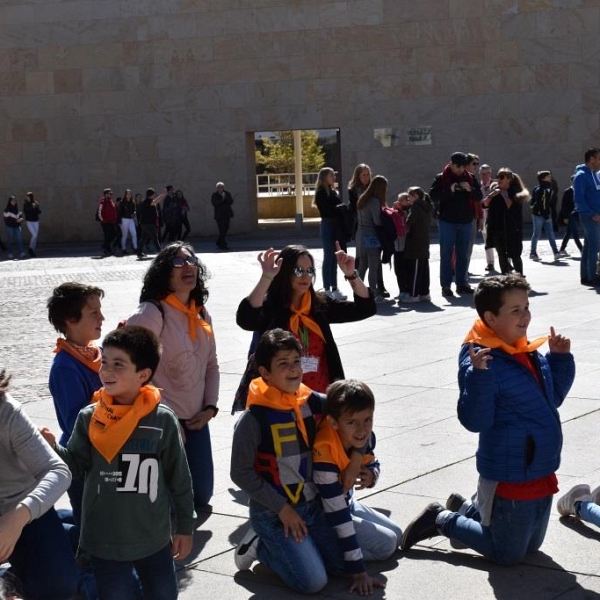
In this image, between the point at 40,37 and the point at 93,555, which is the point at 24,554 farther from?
the point at 40,37

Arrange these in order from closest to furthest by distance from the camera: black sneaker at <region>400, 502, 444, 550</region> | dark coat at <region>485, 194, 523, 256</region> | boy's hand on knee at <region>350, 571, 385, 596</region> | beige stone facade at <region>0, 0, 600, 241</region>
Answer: boy's hand on knee at <region>350, 571, 385, 596</region>
black sneaker at <region>400, 502, 444, 550</region>
dark coat at <region>485, 194, 523, 256</region>
beige stone facade at <region>0, 0, 600, 241</region>

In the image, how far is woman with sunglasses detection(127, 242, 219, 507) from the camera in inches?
245

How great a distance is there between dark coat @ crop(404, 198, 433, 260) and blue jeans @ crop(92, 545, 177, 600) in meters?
10.7

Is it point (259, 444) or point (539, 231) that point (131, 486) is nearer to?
point (259, 444)

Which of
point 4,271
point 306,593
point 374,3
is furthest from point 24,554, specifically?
point 374,3

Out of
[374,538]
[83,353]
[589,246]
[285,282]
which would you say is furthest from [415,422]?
[589,246]

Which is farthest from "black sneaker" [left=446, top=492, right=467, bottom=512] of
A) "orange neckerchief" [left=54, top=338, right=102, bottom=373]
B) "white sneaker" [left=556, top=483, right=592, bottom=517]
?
"orange neckerchief" [left=54, top=338, right=102, bottom=373]

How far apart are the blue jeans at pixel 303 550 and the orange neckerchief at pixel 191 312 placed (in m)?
1.51

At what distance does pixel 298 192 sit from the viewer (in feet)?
110

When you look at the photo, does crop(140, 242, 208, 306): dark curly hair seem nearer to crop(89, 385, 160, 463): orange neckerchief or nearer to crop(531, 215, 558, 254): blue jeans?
crop(89, 385, 160, 463): orange neckerchief

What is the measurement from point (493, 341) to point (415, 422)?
282cm

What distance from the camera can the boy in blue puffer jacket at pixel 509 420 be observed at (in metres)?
5.00

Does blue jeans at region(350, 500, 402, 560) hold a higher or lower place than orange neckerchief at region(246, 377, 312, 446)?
lower

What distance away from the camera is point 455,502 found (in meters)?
5.55
